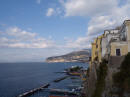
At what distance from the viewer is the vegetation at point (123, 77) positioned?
43.4 ft

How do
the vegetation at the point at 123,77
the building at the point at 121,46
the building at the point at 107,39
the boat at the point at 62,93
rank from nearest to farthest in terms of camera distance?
the vegetation at the point at 123,77, the building at the point at 121,46, the building at the point at 107,39, the boat at the point at 62,93

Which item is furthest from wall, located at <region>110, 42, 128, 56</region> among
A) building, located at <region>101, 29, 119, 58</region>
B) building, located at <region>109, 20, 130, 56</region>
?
building, located at <region>101, 29, 119, 58</region>

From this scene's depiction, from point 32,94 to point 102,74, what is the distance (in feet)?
83.7

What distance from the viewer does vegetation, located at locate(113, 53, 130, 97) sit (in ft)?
43.4

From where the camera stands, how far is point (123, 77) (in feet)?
45.5

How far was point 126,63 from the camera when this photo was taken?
47.4 ft

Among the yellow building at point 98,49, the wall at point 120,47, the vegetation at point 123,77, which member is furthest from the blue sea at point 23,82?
the wall at point 120,47

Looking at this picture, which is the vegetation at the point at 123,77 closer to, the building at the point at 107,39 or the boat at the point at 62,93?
the building at the point at 107,39

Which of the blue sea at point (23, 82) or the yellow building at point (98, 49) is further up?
the yellow building at point (98, 49)

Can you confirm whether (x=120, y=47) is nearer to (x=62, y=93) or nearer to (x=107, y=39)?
(x=107, y=39)

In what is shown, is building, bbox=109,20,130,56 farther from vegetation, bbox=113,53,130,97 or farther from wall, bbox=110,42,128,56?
vegetation, bbox=113,53,130,97

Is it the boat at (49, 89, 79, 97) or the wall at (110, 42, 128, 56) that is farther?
the boat at (49, 89, 79, 97)

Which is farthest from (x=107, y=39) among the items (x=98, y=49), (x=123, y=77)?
(x=123, y=77)

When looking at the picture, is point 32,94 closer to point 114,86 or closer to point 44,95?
point 44,95
